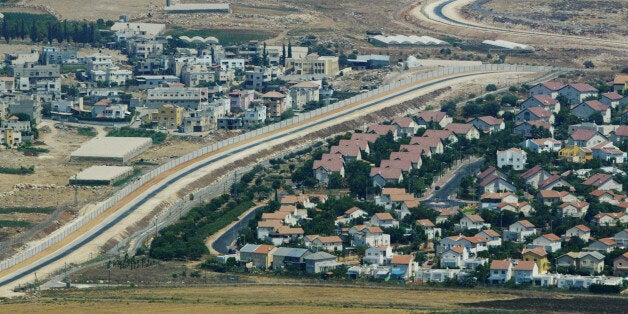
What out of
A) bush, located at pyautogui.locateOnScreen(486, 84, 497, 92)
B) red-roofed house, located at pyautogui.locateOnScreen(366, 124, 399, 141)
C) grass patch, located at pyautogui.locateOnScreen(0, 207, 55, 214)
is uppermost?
bush, located at pyautogui.locateOnScreen(486, 84, 497, 92)

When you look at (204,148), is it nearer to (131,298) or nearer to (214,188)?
(214,188)

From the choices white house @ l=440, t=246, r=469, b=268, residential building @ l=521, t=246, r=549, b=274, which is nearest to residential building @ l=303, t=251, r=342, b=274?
white house @ l=440, t=246, r=469, b=268

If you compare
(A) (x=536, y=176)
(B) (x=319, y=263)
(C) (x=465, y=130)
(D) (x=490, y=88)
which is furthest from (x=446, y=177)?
(D) (x=490, y=88)

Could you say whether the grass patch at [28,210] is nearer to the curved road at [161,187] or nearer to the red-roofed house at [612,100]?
the curved road at [161,187]

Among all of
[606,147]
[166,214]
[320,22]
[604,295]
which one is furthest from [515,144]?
[320,22]

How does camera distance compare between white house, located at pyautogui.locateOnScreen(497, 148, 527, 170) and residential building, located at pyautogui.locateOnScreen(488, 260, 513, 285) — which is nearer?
residential building, located at pyautogui.locateOnScreen(488, 260, 513, 285)

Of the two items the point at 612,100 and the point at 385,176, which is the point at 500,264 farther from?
the point at 612,100

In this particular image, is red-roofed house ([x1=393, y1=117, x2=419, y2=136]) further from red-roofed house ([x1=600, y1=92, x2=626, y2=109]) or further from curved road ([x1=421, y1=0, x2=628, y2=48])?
curved road ([x1=421, y1=0, x2=628, y2=48])
